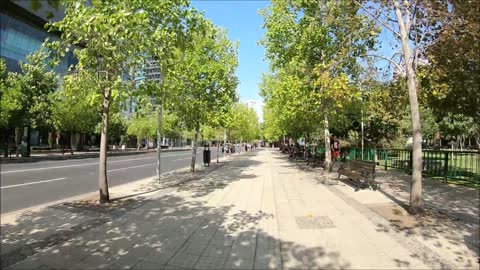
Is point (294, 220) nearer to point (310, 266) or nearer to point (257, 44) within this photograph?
point (310, 266)

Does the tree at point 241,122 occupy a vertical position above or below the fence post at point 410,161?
above

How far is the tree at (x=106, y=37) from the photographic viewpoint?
25.9ft

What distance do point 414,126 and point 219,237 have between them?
492 cm

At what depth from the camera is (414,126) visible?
862cm

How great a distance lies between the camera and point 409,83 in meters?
8.77

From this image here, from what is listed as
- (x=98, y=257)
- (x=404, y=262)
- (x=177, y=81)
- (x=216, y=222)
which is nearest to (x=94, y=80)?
(x=177, y=81)

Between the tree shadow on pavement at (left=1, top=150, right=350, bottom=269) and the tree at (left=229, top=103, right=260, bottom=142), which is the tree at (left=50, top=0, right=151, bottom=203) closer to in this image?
the tree shadow on pavement at (left=1, top=150, right=350, bottom=269)

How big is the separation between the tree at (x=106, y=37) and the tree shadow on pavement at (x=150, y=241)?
1.97 m

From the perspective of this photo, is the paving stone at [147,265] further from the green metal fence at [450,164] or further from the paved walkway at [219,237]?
the green metal fence at [450,164]

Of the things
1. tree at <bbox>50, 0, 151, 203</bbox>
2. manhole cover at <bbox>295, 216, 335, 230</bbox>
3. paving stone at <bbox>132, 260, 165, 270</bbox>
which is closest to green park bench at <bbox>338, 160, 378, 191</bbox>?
manhole cover at <bbox>295, 216, 335, 230</bbox>

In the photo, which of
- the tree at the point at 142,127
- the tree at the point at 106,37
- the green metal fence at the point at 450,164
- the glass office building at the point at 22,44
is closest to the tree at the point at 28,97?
the glass office building at the point at 22,44

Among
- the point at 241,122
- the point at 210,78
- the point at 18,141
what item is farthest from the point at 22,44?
the point at 241,122

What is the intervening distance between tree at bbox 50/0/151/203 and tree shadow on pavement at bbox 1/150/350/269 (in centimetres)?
197

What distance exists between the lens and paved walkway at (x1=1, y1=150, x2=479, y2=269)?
17.8ft
